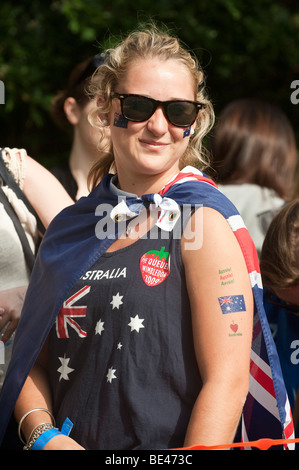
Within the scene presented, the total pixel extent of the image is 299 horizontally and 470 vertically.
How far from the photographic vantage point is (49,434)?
1.97 meters

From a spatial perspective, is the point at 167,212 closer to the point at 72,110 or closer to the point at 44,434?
the point at 44,434

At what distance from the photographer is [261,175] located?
368 cm

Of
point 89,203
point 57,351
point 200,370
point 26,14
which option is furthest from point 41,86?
point 200,370

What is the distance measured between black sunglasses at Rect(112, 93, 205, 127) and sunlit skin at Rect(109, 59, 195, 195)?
0.01m

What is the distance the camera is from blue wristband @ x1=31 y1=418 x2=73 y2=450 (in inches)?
77.0

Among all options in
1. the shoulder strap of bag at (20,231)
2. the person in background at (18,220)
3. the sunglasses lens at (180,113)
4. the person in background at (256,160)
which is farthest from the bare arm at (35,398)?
the person in background at (256,160)

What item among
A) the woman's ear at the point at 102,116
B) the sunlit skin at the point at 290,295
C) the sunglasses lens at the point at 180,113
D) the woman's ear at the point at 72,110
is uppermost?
the sunglasses lens at the point at 180,113

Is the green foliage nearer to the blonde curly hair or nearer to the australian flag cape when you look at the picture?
the blonde curly hair

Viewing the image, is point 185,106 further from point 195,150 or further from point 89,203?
point 89,203

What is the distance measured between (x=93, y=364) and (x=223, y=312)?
42cm

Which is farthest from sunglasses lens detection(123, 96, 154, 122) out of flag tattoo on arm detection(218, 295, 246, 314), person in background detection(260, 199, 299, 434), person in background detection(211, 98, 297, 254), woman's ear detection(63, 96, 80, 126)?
person in background detection(211, 98, 297, 254)

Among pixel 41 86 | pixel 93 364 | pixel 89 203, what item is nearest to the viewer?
pixel 93 364

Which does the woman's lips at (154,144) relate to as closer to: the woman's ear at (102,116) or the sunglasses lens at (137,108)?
the sunglasses lens at (137,108)

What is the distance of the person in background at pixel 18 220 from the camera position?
2.51 meters
